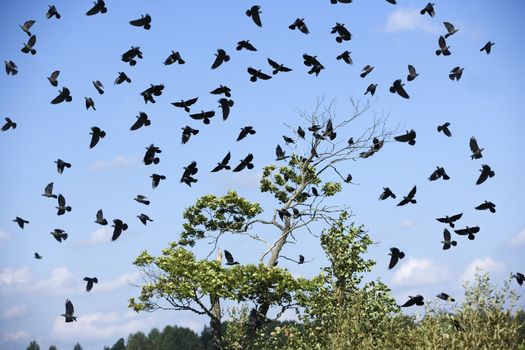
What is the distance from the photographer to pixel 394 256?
15.6 m

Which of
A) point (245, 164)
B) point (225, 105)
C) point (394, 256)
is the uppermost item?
point (225, 105)

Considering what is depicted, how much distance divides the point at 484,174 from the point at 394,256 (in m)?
3.13

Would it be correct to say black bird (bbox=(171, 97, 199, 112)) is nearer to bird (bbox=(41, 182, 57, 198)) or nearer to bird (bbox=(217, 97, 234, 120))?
bird (bbox=(217, 97, 234, 120))

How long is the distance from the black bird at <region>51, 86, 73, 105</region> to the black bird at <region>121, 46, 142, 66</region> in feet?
5.66

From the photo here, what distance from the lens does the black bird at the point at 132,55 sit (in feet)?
51.6

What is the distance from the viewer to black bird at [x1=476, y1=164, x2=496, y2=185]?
15.2 meters

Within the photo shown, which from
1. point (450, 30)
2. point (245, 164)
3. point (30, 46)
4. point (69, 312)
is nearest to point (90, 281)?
point (69, 312)

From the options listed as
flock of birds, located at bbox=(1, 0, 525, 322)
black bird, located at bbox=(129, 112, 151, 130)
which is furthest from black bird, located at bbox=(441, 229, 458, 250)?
black bird, located at bbox=(129, 112, 151, 130)

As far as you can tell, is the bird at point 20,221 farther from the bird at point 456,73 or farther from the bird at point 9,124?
the bird at point 456,73

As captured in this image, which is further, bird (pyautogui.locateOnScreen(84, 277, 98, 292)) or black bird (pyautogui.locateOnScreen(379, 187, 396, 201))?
black bird (pyautogui.locateOnScreen(379, 187, 396, 201))

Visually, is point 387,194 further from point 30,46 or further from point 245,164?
point 30,46

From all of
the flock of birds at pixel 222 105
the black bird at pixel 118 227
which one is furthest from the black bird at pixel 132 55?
the black bird at pixel 118 227

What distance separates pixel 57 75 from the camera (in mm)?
15641

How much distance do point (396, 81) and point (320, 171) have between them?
2163 cm
